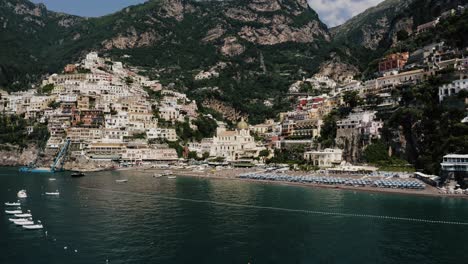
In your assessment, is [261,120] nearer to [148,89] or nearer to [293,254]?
[148,89]

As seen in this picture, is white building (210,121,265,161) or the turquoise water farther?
white building (210,121,265,161)

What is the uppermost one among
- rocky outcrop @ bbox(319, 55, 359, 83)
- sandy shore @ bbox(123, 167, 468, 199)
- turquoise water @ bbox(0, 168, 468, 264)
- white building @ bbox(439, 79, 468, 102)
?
rocky outcrop @ bbox(319, 55, 359, 83)

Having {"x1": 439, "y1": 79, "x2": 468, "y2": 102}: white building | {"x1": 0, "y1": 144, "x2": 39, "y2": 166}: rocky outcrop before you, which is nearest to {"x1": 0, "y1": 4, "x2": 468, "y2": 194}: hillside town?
{"x1": 439, "y1": 79, "x2": 468, "y2": 102}: white building

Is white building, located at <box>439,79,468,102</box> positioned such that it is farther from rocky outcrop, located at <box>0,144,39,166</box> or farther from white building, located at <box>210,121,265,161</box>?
rocky outcrop, located at <box>0,144,39,166</box>

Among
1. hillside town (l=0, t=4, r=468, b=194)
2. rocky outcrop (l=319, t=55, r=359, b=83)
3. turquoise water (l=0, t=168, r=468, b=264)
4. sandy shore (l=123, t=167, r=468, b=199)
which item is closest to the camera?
turquoise water (l=0, t=168, r=468, b=264)

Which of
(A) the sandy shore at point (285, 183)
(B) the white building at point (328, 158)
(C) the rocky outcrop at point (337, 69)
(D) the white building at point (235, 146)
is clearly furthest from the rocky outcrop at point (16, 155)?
(C) the rocky outcrop at point (337, 69)

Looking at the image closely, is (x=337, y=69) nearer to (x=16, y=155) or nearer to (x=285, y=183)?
(x=285, y=183)

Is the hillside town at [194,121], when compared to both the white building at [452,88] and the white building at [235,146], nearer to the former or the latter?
the white building at [452,88]
